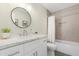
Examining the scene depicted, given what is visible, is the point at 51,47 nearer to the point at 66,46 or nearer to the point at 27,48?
the point at 66,46

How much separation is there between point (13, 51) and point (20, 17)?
414 mm

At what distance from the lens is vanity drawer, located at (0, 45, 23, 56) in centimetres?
58

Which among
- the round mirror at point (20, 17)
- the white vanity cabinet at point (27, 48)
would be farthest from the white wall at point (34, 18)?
the white vanity cabinet at point (27, 48)

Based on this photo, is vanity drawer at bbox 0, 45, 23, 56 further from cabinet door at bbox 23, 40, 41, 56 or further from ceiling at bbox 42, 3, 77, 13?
ceiling at bbox 42, 3, 77, 13

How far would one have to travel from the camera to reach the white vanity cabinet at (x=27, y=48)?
2.01ft

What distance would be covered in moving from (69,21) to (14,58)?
2.72 ft

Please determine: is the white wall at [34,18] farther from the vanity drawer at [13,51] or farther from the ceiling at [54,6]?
the vanity drawer at [13,51]

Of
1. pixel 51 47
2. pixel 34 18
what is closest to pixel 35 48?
pixel 51 47

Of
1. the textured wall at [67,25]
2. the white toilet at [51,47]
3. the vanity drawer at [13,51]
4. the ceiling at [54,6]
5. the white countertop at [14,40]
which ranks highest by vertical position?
the ceiling at [54,6]

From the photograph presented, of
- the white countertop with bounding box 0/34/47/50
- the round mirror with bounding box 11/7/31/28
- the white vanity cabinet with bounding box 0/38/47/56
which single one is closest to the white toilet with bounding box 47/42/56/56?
the white vanity cabinet with bounding box 0/38/47/56

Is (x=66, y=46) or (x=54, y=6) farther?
(x=66, y=46)

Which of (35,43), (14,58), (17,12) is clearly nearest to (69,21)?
(35,43)

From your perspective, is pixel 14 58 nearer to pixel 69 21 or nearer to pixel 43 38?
pixel 43 38

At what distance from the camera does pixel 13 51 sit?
0.65 meters
